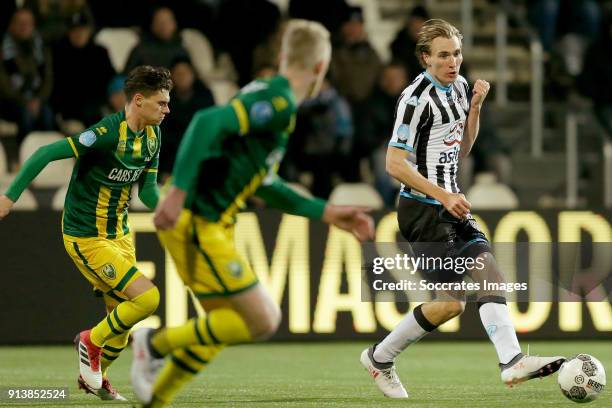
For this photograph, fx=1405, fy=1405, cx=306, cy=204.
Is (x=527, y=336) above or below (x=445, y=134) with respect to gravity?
below

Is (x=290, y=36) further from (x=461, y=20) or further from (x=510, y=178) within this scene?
(x=461, y=20)

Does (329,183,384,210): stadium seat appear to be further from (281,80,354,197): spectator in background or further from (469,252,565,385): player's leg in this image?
(469,252,565,385): player's leg

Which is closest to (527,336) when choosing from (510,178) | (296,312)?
(296,312)

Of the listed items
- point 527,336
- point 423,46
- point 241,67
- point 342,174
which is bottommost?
point 527,336

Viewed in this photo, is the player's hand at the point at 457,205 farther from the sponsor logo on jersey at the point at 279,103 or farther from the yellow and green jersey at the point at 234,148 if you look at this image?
the sponsor logo on jersey at the point at 279,103

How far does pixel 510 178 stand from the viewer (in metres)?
15.9

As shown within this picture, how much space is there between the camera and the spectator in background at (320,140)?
1439cm

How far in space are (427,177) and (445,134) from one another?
10.9 inches

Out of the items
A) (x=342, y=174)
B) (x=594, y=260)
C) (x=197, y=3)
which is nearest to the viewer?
(x=594, y=260)

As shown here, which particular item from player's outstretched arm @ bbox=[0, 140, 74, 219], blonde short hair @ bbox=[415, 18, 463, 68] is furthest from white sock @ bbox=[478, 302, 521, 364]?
player's outstretched arm @ bbox=[0, 140, 74, 219]

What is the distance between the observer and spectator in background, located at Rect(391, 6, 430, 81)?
15.5 meters

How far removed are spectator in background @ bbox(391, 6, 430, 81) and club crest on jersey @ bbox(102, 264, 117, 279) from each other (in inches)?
293

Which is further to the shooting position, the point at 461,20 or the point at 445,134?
the point at 461,20

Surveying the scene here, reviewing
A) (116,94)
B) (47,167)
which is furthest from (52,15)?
(47,167)
